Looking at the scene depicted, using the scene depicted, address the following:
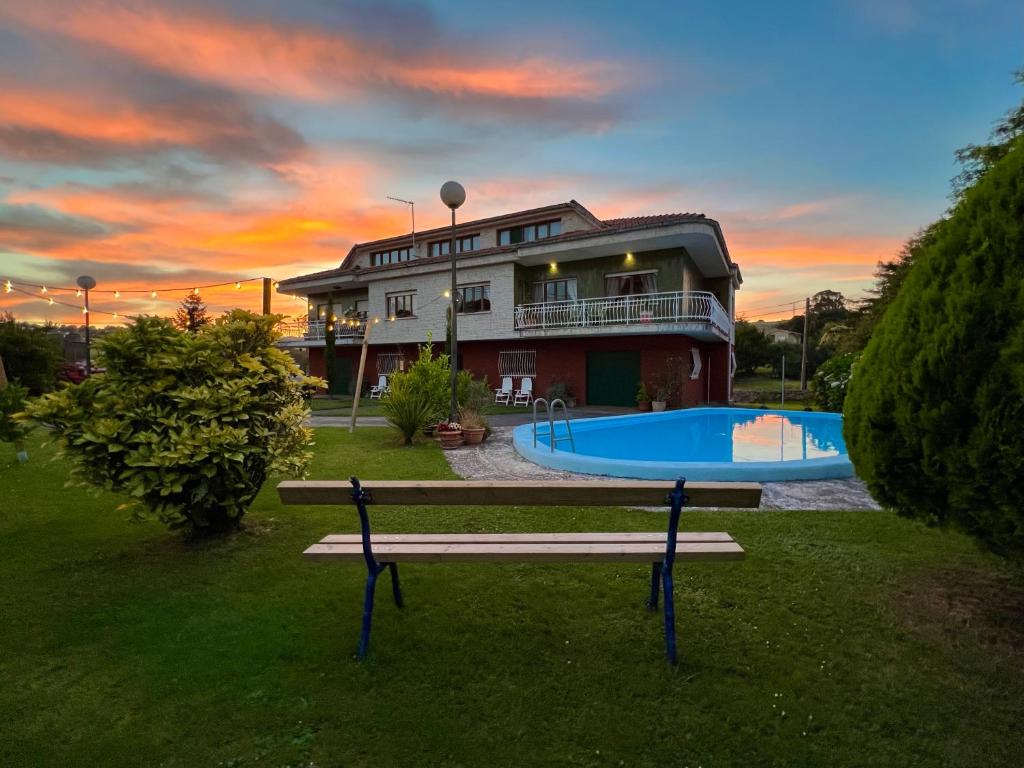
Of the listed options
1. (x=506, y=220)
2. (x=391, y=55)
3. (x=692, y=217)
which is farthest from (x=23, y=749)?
(x=506, y=220)

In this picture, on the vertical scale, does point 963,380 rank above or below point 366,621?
above

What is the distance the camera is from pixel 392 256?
98.6 feet

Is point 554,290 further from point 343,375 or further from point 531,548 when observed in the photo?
point 531,548

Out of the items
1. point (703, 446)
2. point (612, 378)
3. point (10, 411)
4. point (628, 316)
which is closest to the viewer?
point (10, 411)

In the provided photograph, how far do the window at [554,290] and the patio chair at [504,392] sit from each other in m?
3.78

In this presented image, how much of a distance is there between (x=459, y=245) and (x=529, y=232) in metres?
4.50

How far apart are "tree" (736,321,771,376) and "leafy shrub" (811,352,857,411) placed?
23028 mm

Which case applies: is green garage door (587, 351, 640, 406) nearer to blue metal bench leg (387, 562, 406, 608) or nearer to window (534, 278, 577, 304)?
window (534, 278, 577, 304)

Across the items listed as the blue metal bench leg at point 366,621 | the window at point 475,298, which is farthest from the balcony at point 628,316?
the blue metal bench leg at point 366,621

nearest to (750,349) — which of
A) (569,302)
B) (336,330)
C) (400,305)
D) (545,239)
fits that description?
(569,302)

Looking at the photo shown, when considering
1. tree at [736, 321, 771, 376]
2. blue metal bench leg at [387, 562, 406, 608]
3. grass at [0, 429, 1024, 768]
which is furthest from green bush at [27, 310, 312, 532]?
tree at [736, 321, 771, 376]

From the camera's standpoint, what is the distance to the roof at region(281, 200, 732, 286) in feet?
56.6

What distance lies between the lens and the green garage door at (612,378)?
66.0ft

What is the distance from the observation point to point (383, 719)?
213cm
